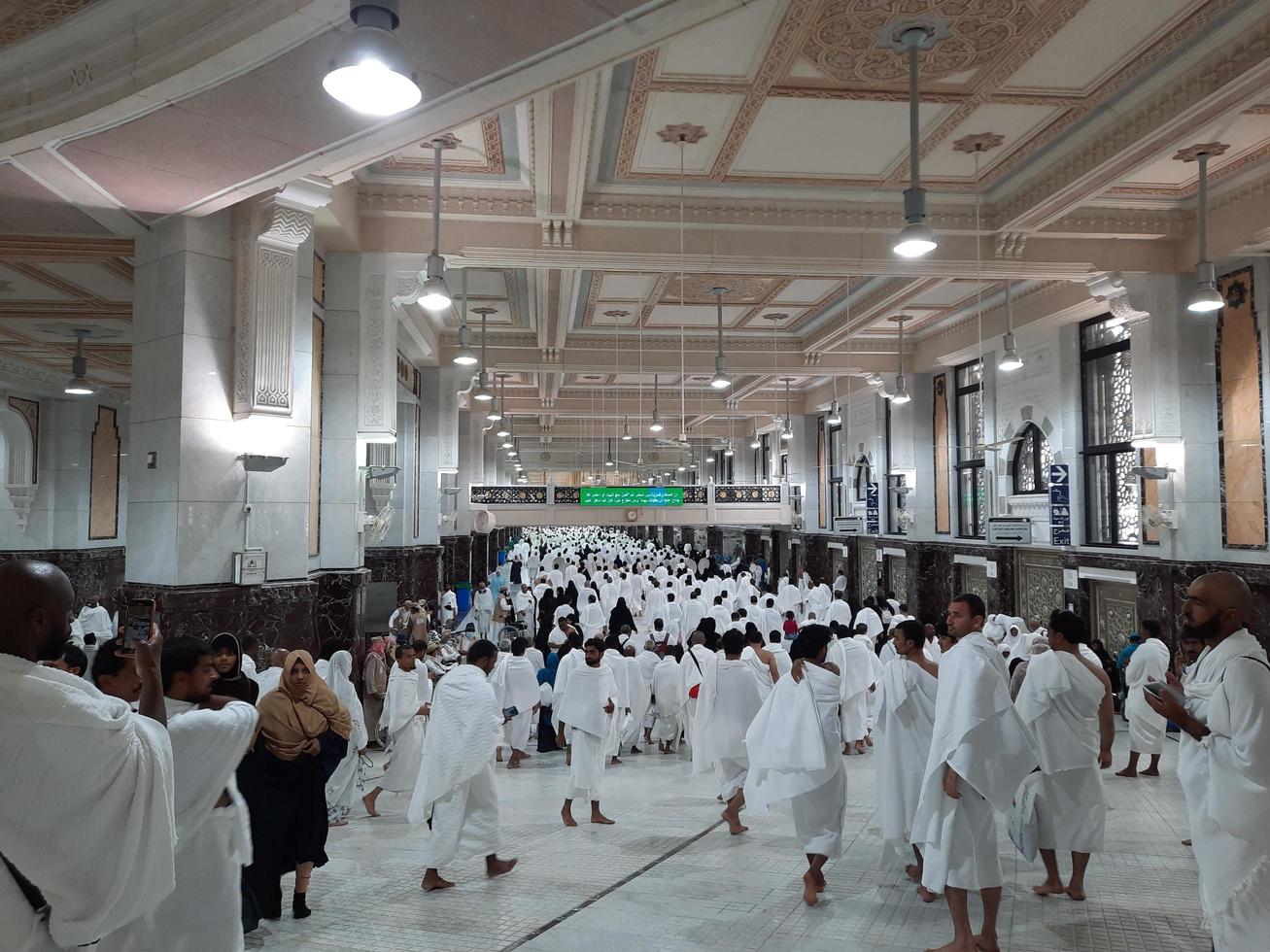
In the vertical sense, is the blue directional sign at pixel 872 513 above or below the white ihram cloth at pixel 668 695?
above

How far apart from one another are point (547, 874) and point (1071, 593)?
9.41m

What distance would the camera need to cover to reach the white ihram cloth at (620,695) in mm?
8367

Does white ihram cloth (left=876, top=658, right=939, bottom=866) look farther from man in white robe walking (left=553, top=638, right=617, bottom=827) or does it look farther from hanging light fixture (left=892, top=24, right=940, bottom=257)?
hanging light fixture (left=892, top=24, right=940, bottom=257)

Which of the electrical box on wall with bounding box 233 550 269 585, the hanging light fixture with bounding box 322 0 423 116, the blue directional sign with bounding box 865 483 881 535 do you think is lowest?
the electrical box on wall with bounding box 233 550 269 585

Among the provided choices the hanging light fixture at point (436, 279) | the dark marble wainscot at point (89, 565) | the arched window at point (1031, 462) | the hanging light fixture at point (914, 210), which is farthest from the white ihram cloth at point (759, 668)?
the dark marble wainscot at point (89, 565)

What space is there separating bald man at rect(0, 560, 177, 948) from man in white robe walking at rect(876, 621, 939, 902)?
3.94m

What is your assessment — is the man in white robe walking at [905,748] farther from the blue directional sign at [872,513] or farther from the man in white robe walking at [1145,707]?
the blue directional sign at [872,513]

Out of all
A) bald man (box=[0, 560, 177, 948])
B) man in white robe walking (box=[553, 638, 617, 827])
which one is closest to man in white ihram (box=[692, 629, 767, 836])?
man in white robe walking (box=[553, 638, 617, 827])

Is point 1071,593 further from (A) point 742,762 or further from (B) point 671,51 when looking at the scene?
(B) point 671,51

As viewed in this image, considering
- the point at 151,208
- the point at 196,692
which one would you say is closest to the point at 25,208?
the point at 151,208

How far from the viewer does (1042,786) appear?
4.73 meters

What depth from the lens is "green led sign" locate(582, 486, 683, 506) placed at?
20344 mm

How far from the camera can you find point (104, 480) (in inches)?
685

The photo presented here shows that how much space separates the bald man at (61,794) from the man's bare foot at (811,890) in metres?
3.53
